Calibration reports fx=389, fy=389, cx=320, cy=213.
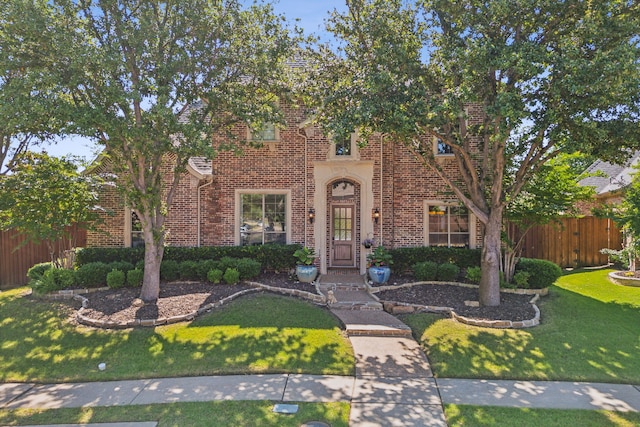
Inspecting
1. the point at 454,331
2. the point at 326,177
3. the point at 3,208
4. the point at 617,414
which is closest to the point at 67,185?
the point at 3,208

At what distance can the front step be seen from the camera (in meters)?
7.63

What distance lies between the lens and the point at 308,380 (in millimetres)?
5648

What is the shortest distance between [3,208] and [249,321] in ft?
24.4

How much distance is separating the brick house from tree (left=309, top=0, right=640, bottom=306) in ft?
9.83

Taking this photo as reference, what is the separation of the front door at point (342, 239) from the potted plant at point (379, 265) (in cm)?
216

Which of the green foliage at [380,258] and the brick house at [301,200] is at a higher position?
the brick house at [301,200]

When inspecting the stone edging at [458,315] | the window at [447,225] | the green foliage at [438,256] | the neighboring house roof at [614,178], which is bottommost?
the stone edging at [458,315]

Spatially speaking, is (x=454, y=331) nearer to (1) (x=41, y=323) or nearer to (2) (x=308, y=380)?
(2) (x=308, y=380)

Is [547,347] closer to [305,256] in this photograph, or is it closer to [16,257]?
[305,256]

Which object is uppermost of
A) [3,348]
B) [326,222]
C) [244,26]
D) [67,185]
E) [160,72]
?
[244,26]

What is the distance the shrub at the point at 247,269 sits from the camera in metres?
11.0

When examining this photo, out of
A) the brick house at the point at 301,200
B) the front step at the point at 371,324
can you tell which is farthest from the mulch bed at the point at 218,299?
the brick house at the point at 301,200

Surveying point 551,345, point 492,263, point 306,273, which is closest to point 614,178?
point 492,263

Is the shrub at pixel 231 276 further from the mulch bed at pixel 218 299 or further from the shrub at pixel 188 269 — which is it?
the shrub at pixel 188 269
